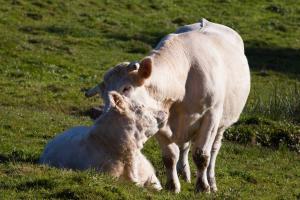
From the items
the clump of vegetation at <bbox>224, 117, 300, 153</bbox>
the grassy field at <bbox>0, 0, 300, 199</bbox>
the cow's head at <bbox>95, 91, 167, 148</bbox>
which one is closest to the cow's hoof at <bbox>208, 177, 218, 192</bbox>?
the grassy field at <bbox>0, 0, 300, 199</bbox>

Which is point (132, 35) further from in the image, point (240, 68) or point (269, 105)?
point (240, 68)

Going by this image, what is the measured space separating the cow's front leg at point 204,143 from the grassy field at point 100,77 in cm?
40

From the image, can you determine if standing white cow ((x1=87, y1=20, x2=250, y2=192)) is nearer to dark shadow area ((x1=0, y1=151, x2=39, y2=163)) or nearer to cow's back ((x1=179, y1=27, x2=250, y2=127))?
cow's back ((x1=179, y1=27, x2=250, y2=127))

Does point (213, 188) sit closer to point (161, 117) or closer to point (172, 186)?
point (172, 186)

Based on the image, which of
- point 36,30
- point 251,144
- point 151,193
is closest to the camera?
point 151,193

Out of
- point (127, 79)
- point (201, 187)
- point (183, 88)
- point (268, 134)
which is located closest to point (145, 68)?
point (127, 79)

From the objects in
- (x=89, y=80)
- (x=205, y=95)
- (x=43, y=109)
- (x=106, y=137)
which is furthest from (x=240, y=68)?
(x=89, y=80)

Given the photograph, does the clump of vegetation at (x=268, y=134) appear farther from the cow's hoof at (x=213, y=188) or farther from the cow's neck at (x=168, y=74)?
the cow's neck at (x=168, y=74)

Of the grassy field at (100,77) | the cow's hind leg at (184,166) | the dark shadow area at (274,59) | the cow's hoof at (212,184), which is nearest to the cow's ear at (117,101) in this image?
the grassy field at (100,77)

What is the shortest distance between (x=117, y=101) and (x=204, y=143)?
1855 millimetres

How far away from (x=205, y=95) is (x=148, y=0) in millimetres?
29564

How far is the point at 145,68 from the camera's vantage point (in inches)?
400

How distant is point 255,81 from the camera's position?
92.1 feet

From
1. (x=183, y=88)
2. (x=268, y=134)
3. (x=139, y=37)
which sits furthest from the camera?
(x=139, y=37)
